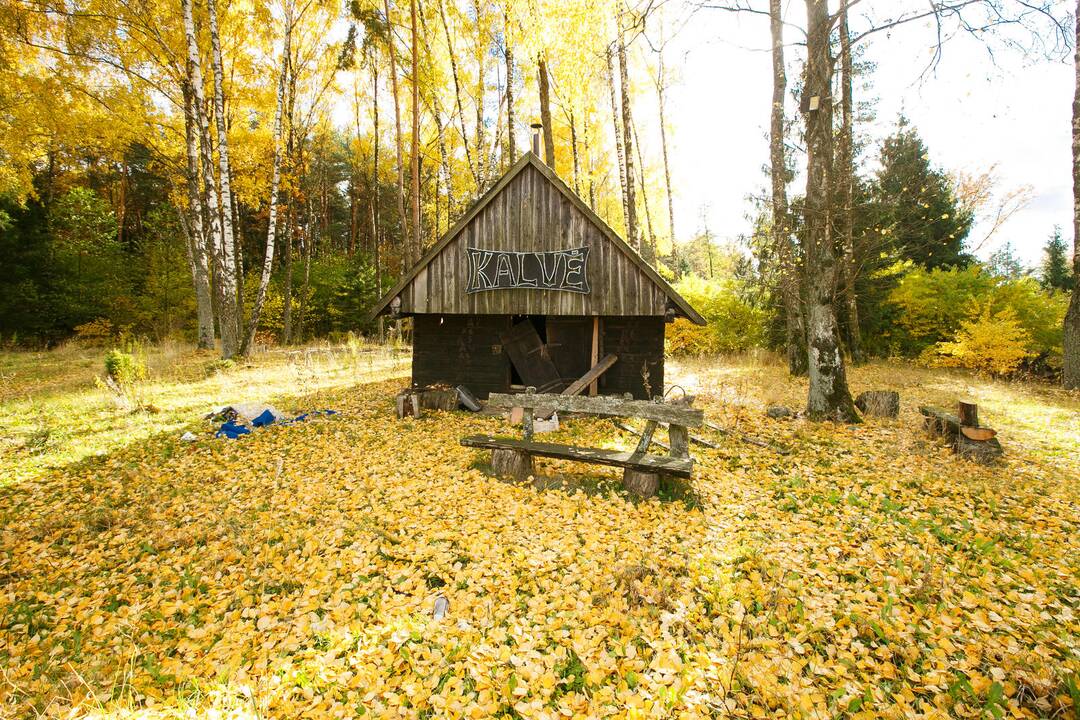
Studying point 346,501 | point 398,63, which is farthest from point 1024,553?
point 398,63

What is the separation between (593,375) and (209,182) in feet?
36.8

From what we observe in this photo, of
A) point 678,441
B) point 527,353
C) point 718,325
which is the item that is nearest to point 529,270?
point 527,353

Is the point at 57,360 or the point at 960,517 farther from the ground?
the point at 57,360

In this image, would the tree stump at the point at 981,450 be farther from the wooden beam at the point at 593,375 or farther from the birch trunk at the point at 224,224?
the birch trunk at the point at 224,224

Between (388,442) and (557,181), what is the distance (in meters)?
5.86

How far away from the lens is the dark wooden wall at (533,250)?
29.8 ft

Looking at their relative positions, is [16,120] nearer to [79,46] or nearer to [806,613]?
[79,46]

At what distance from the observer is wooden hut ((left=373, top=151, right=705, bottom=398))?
912cm

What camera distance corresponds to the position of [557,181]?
917 cm

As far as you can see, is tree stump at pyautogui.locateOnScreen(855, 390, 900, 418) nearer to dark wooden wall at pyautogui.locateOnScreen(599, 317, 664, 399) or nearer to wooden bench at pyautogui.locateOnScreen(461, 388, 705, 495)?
dark wooden wall at pyautogui.locateOnScreen(599, 317, 664, 399)

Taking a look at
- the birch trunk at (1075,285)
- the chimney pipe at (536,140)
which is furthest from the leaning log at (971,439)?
the chimney pipe at (536,140)

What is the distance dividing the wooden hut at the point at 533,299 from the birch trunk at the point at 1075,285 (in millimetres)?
9412

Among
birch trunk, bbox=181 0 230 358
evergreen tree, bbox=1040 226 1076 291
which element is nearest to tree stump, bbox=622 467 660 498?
birch trunk, bbox=181 0 230 358

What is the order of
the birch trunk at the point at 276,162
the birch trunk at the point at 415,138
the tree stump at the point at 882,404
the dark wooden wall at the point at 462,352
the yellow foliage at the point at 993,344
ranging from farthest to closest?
the birch trunk at the point at 276,162 → the birch trunk at the point at 415,138 → the yellow foliage at the point at 993,344 → the dark wooden wall at the point at 462,352 → the tree stump at the point at 882,404
